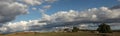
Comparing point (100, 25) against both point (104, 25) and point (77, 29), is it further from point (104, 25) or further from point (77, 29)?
point (77, 29)

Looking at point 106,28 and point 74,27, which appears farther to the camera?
point 74,27

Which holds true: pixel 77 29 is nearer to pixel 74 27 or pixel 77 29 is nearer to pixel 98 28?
pixel 74 27

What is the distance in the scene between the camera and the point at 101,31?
137 meters

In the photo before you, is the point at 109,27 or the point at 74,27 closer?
the point at 109,27

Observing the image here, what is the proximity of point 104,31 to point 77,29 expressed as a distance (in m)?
31.2

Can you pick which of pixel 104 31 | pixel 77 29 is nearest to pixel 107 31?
pixel 104 31

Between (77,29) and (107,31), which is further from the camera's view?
(77,29)

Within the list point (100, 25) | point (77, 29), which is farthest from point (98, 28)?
point (77, 29)

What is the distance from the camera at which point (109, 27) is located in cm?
13812

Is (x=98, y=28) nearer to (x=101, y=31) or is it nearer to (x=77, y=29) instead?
(x=101, y=31)

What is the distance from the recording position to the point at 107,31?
134125 mm

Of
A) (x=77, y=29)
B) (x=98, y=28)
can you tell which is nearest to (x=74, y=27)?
(x=77, y=29)

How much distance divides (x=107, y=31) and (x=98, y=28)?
7.00 meters

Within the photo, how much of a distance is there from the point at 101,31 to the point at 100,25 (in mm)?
3556
